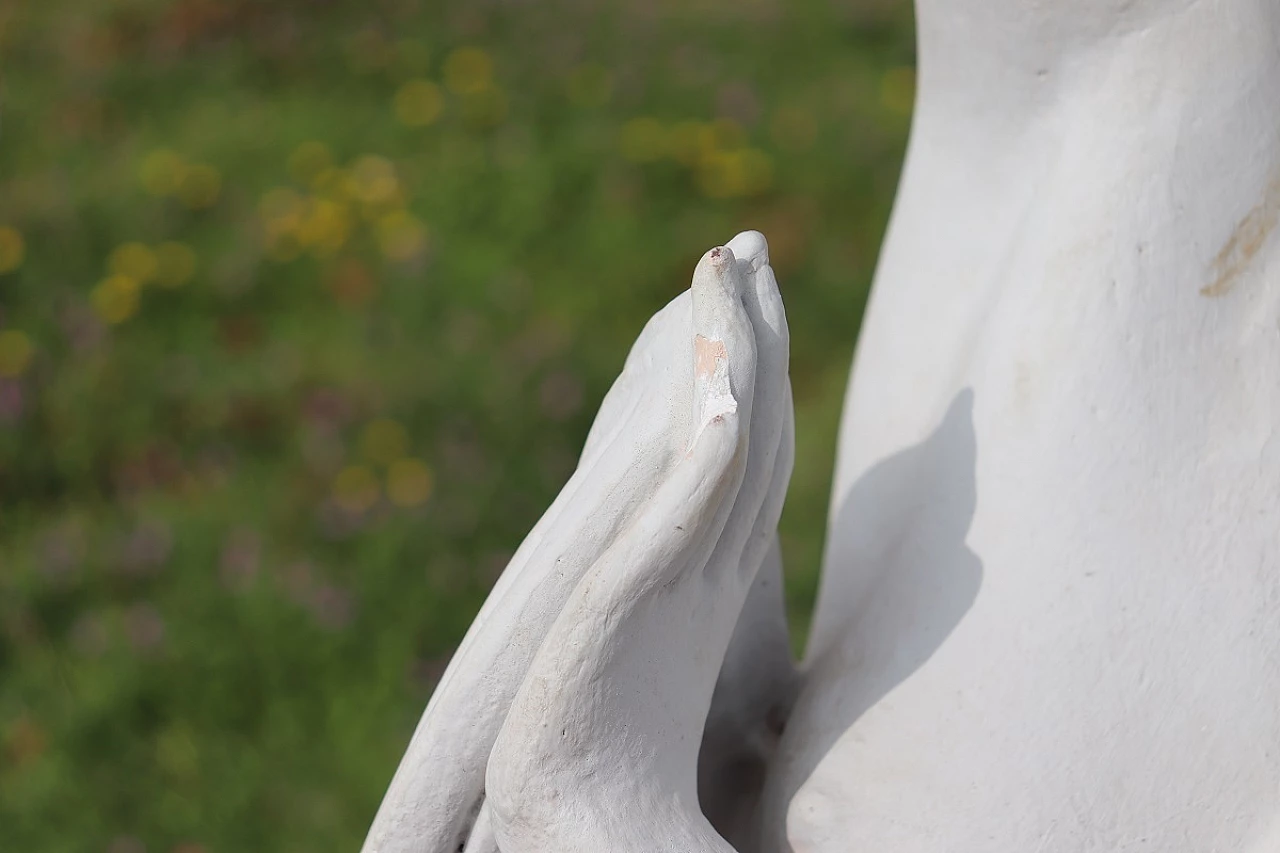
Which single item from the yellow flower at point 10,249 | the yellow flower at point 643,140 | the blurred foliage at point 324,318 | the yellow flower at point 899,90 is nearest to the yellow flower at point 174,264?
the blurred foliage at point 324,318

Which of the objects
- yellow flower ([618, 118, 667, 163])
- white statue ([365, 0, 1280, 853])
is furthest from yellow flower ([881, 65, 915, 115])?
white statue ([365, 0, 1280, 853])

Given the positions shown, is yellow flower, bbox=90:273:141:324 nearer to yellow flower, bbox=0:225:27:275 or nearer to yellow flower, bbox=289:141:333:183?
yellow flower, bbox=0:225:27:275

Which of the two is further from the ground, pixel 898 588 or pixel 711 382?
pixel 711 382

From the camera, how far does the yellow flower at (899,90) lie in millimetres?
3488

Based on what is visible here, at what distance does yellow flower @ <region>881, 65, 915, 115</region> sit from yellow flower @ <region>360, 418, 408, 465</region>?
1.45 meters

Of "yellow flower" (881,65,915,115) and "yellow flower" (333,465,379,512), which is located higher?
A: "yellow flower" (881,65,915,115)

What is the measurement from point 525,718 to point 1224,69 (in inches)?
21.3

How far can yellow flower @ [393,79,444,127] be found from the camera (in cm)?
347

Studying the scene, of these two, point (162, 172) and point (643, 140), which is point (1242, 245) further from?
point (162, 172)

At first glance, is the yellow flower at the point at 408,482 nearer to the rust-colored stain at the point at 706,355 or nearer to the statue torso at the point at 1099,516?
the statue torso at the point at 1099,516

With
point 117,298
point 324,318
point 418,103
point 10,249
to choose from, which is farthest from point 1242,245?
point 418,103

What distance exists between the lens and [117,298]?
9.68 feet

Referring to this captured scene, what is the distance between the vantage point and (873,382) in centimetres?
107

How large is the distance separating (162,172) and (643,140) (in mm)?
1032
